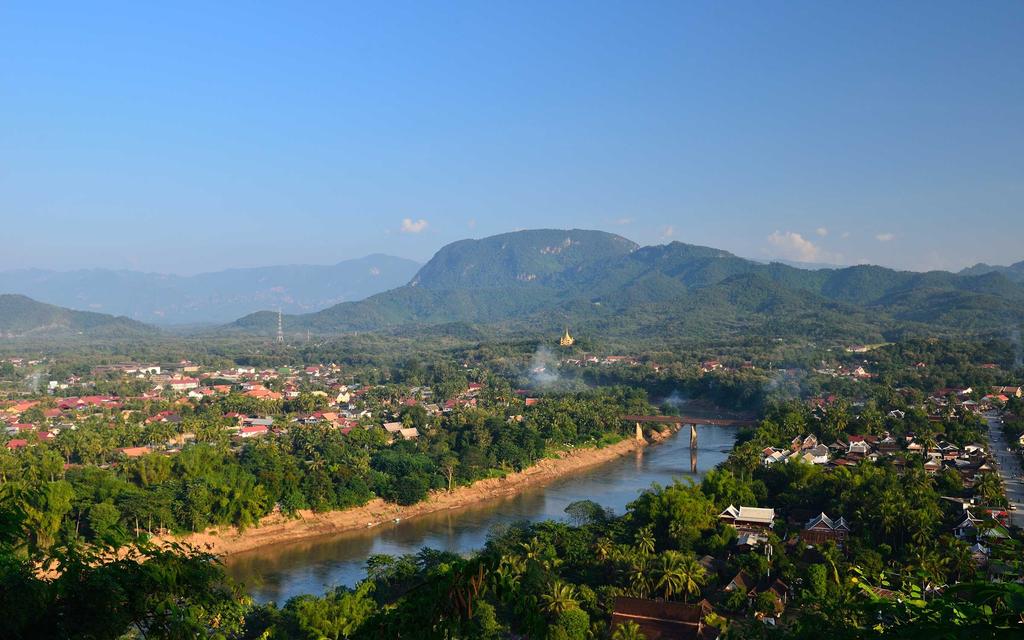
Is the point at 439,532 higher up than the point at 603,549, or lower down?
lower down

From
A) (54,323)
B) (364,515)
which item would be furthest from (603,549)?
(54,323)

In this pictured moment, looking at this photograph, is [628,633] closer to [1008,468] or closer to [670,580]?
[670,580]

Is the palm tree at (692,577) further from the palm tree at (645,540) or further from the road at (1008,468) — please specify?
the road at (1008,468)

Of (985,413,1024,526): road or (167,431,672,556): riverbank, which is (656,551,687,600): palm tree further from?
(167,431,672,556): riverbank

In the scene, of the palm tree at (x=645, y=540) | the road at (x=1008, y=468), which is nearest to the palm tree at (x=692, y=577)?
the palm tree at (x=645, y=540)

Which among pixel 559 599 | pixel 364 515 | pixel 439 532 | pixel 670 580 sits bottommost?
pixel 439 532

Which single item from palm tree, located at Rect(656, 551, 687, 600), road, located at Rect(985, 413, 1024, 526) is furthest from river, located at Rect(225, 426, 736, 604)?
road, located at Rect(985, 413, 1024, 526)

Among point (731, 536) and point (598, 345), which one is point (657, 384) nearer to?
point (598, 345)
